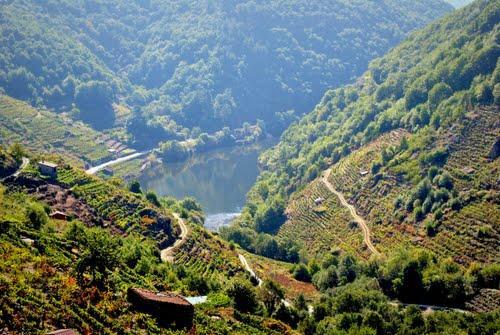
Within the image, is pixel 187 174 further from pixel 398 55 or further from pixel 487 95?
pixel 487 95

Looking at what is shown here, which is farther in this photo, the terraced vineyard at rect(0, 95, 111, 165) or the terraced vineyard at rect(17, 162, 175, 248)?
the terraced vineyard at rect(0, 95, 111, 165)

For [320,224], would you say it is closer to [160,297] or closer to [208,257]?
[208,257]

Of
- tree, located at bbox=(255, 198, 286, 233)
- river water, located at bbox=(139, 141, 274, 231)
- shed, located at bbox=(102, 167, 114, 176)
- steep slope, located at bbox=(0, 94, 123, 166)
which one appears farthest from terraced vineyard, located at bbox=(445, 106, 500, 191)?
steep slope, located at bbox=(0, 94, 123, 166)

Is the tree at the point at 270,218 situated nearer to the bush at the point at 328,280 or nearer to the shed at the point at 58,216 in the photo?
the bush at the point at 328,280

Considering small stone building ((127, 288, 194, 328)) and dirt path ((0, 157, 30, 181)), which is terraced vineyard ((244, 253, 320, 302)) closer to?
small stone building ((127, 288, 194, 328))

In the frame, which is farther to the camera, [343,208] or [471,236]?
[343,208]

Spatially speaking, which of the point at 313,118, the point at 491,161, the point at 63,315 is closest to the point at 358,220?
the point at 491,161

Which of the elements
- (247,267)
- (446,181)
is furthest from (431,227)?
(247,267)
